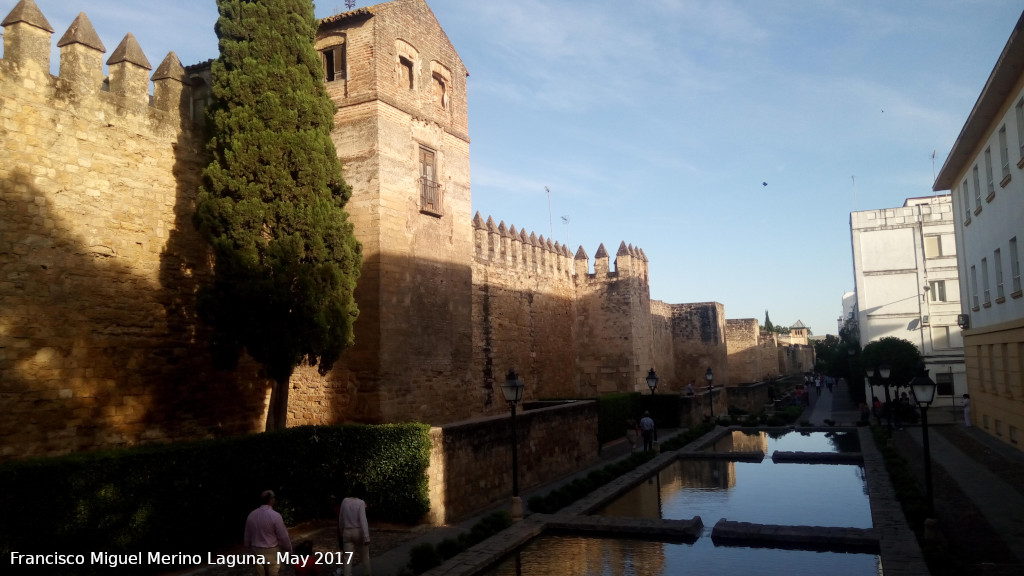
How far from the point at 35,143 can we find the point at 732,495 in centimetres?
1342

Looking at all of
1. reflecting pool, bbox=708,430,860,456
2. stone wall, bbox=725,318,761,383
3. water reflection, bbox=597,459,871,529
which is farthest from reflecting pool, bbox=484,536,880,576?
A: stone wall, bbox=725,318,761,383

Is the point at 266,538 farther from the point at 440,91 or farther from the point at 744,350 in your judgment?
the point at 744,350

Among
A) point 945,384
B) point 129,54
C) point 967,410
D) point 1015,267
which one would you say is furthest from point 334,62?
point 945,384

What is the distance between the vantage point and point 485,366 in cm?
2258

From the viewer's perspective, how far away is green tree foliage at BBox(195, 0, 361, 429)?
441 inches

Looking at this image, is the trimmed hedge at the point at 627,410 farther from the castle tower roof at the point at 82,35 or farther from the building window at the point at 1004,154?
the castle tower roof at the point at 82,35

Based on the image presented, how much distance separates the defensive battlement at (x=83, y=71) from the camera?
32.4 ft

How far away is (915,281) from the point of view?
3566 centimetres

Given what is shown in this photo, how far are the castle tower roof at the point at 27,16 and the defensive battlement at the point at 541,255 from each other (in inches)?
546

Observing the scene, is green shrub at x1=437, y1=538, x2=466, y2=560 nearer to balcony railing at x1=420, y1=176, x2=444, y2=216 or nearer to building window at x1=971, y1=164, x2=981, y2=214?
balcony railing at x1=420, y1=176, x2=444, y2=216

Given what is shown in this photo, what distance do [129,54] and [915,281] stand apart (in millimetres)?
36410

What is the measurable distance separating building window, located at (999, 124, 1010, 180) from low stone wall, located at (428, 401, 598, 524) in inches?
442

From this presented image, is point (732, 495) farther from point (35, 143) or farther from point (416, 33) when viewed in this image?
point (35, 143)

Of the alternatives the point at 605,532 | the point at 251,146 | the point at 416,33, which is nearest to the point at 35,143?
the point at 251,146
